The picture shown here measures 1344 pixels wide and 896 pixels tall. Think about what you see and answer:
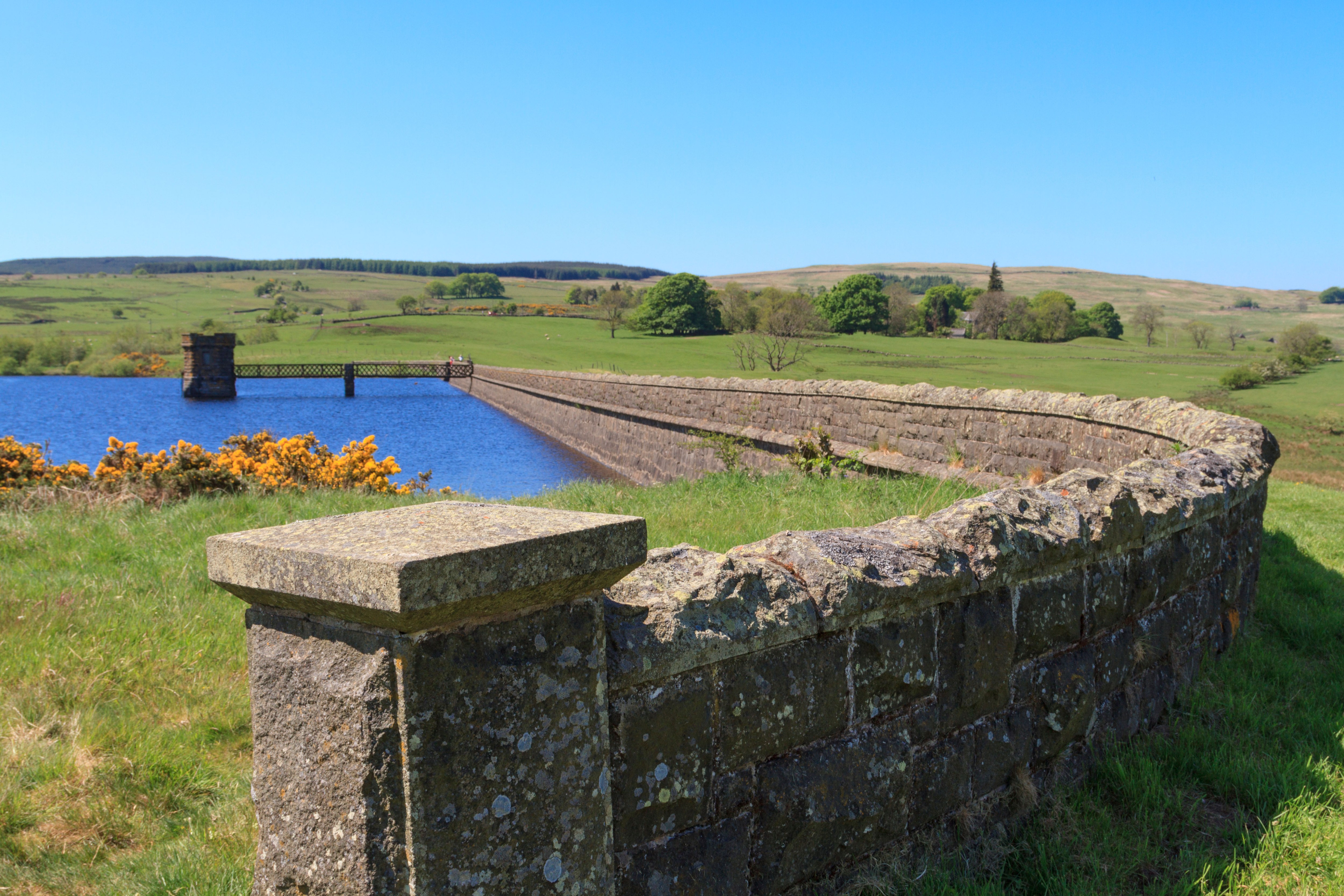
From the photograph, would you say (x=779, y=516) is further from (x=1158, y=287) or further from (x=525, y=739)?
(x=1158, y=287)

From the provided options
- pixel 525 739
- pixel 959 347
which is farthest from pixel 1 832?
pixel 959 347

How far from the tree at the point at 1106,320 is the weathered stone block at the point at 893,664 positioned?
76.3 metres

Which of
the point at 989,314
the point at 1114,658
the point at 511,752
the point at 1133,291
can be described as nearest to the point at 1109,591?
the point at 1114,658

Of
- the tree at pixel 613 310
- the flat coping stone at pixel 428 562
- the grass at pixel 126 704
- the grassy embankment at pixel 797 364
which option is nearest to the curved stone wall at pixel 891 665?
the flat coping stone at pixel 428 562

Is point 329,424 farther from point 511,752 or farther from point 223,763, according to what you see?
point 511,752

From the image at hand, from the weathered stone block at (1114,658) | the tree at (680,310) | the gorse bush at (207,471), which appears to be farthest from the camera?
the tree at (680,310)

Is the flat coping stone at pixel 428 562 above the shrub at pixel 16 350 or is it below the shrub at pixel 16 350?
above

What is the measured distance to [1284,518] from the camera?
941 cm

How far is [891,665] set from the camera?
96.2 inches

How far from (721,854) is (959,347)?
172 ft

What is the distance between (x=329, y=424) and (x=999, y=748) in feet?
120

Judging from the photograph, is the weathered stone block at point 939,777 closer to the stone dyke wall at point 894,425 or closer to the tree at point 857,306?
the stone dyke wall at point 894,425

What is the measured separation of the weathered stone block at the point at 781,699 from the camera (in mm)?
2100

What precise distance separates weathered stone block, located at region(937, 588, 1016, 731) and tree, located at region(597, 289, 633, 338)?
76.1 metres
